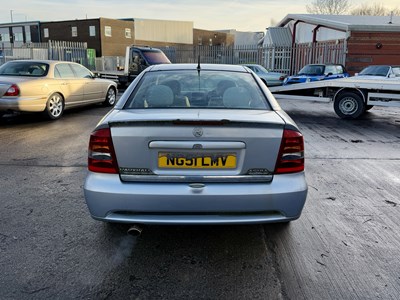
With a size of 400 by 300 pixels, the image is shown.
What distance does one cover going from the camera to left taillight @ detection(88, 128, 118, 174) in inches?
118

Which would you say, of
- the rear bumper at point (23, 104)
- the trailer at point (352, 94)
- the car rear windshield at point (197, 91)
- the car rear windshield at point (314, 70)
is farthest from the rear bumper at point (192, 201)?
the car rear windshield at point (314, 70)

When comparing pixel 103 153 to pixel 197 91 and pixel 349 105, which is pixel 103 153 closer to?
pixel 197 91

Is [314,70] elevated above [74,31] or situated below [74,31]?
below

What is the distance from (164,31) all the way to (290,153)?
56540 mm

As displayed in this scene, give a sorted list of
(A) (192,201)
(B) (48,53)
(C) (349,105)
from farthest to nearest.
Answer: (B) (48,53) < (C) (349,105) < (A) (192,201)

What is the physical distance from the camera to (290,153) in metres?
3.06

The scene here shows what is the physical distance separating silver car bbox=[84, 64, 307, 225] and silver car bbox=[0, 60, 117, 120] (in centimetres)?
674

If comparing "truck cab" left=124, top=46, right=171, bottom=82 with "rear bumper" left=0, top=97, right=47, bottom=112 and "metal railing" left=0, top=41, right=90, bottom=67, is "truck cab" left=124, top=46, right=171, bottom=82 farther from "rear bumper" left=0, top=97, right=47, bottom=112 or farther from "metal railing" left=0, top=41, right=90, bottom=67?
"rear bumper" left=0, top=97, right=47, bottom=112

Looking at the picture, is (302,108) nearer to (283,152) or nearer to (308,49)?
(283,152)

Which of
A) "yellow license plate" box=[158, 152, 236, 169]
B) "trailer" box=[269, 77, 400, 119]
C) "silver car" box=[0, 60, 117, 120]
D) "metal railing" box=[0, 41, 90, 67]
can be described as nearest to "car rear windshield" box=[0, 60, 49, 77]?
"silver car" box=[0, 60, 117, 120]

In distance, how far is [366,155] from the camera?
22.2 ft

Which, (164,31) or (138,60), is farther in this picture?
(164,31)

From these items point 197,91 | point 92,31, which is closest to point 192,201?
point 197,91

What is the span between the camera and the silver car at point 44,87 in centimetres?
876
